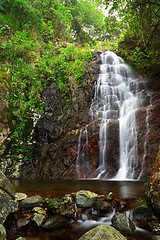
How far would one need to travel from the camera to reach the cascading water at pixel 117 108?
7020 mm

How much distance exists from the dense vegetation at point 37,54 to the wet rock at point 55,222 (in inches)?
218

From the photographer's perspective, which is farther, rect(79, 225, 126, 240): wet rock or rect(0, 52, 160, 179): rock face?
rect(0, 52, 160, 179): rock face

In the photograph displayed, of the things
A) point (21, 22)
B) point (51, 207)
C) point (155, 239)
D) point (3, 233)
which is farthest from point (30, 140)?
point (21, 22)

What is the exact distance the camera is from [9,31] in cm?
1162

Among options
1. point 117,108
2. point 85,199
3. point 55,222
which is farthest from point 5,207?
point 117,108

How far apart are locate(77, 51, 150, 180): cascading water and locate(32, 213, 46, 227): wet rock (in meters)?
4.35

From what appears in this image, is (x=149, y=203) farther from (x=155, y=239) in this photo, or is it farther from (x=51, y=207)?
(x=51, y=207)

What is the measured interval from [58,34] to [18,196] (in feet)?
55.5

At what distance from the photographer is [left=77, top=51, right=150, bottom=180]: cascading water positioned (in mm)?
7020

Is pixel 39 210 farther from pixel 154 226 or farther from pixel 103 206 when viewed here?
pixel 154 226

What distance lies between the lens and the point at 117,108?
1003 centimetres

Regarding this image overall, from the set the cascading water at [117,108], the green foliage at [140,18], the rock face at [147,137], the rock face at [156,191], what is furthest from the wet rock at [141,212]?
the green foliage at [140,18]

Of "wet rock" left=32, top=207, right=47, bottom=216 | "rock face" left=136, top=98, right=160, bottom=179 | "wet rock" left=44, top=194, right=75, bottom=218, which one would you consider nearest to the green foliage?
"rock face" left=136, top=98, right=160, bottom=179

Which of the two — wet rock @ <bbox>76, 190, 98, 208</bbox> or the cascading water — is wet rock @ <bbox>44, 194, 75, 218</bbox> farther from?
the cascading water
